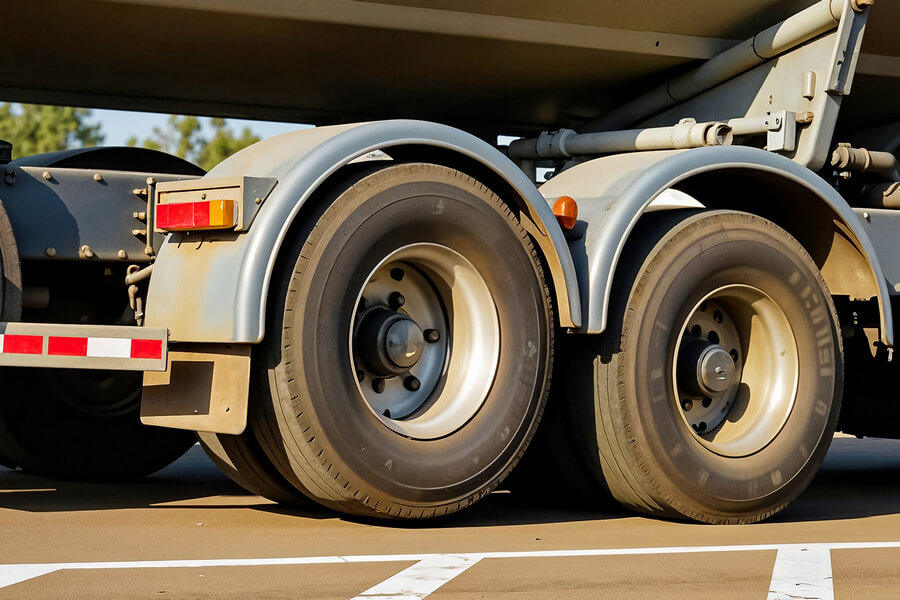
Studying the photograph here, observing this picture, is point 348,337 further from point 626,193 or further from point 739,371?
point 739,371

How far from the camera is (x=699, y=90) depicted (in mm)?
6297

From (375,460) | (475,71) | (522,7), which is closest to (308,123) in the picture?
(475,71)

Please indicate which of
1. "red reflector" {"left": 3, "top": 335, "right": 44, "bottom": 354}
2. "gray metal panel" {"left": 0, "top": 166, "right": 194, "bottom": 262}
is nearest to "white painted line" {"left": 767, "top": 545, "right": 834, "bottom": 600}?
"red reflector" {"left": 3, "top": 335, "right": 44, "bottom": 354}

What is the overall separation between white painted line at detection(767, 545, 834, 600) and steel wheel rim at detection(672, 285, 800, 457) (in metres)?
0.87

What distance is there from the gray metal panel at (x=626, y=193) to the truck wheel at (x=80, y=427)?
2.36 meters

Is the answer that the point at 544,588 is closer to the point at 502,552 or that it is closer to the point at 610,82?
the point at 502,552

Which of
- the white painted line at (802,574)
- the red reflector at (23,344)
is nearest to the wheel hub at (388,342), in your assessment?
the red reflector at (23,344)

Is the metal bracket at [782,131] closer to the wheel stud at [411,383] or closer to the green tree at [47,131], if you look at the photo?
the wheel stud at [411,383]

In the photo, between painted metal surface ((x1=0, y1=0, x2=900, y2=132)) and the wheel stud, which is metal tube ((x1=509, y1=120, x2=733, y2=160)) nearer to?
painted metal surface ((x1=0, y1=0, x2=900, y2=132))

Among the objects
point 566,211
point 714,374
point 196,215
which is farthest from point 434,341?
point 714,374

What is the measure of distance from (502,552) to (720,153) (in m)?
2.02

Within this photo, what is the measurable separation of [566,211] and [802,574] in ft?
5.61

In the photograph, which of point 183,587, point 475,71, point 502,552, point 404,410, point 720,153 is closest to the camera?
point 183,587

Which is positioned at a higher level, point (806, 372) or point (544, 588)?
point (806, 372)
